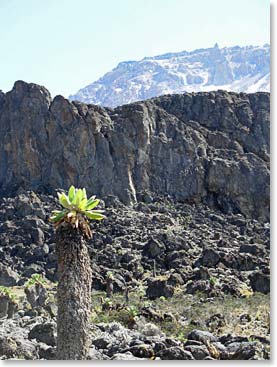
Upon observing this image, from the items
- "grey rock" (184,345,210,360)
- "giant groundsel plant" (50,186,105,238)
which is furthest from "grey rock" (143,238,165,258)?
"giant groundsel plant" (50,186,105,238)

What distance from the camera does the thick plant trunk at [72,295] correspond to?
922 cm

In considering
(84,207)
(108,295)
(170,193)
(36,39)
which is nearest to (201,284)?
(108,295)

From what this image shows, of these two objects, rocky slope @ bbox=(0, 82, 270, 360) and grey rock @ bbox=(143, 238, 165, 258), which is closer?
rocky slope @ bbox=(0, 82, 270, 360)

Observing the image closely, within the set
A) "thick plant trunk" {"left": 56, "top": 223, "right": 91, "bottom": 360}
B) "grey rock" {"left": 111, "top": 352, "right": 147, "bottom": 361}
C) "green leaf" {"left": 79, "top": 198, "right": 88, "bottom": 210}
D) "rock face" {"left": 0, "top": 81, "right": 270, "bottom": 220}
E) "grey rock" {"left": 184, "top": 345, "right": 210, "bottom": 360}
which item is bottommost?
"grey rock" {"left": 184, "top": 345, "right": 210, "bottom": 360}

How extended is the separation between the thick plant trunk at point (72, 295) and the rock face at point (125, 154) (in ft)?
140

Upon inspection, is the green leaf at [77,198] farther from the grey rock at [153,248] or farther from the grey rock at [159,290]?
the grey rock at [153,248]

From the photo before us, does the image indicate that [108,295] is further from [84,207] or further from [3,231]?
[84,207]

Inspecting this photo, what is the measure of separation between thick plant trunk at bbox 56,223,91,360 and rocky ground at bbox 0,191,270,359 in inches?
46.0

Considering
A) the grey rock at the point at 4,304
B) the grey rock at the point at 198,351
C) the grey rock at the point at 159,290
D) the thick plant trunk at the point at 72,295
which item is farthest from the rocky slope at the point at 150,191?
the thick plant trunk at the point at 72,295

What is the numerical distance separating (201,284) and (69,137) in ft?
87.1

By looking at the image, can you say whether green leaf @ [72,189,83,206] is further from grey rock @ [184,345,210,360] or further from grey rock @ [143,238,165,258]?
grey rock @ [143,238,165,258]

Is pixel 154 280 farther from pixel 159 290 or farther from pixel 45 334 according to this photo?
pixel 45 334

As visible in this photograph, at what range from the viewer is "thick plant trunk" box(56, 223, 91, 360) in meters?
9.22

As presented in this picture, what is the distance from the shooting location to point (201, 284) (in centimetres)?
3028
